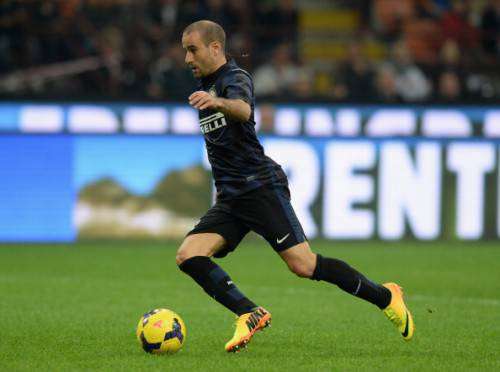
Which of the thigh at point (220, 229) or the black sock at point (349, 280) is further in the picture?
the thigh at point (220, 229)

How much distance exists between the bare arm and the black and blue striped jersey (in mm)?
225

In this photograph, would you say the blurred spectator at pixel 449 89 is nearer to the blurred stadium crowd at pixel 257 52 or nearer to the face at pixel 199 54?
the blurred stadium crowd at pixel 257 52

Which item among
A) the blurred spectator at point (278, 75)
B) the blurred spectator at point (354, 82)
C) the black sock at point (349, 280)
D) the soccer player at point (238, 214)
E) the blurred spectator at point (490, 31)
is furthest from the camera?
the blurred spectator at point (490, 31)

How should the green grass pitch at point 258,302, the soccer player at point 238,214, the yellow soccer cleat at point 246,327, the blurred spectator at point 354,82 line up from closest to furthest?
1. the green grass pitch at point 258,302
2. the yellow soccer cleat at point 246,327
3. the soccer player at point 238,214
4. the blurred spectator at point 354,82

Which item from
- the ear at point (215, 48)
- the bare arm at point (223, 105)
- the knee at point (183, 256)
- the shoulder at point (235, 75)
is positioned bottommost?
the knee at point (183, 256)

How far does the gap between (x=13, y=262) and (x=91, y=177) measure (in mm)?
2671

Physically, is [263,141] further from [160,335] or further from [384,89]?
[160,335]

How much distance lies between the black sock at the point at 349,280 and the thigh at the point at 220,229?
0.57 m

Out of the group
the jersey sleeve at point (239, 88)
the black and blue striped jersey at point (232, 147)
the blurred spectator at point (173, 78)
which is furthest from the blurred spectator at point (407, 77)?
the jersey sleeve at point (239, 88)

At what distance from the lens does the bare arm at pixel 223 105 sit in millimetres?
6488

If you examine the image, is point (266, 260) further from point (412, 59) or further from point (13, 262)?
point (412, 59)

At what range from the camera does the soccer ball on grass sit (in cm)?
699

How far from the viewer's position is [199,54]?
7039mm

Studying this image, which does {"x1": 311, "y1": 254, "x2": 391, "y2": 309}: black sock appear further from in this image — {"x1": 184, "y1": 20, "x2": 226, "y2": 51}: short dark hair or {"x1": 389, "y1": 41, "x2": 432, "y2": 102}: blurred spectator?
{"x1": 389, "y1": 41, "x2": 432, "y2": 102}: blurred spectator
